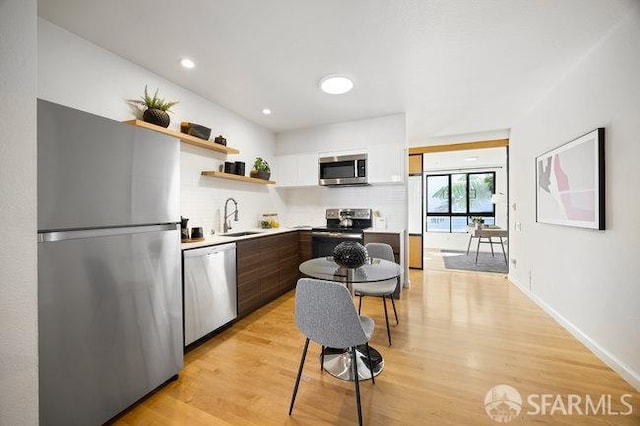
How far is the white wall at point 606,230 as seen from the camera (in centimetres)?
183

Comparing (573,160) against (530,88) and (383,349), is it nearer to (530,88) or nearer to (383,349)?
(530,88)

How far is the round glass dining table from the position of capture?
1.77 m

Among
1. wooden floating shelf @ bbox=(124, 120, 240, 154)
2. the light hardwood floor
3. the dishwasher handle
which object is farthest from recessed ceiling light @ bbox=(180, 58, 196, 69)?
the light hardwood floor

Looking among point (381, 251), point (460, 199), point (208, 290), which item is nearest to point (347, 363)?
point (381, 251)

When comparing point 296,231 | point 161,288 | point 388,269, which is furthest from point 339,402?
point 296,231

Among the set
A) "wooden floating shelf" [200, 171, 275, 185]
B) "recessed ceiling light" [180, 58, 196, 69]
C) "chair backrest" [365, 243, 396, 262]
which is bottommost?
"chair backrest" [365, 243, 396, 262]

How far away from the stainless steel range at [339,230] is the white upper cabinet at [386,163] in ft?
1.90

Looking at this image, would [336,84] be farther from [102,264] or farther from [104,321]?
[104,321]

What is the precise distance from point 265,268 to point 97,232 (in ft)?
6.67

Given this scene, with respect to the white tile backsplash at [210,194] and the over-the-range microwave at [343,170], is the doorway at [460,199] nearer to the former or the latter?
the over-the-range microwave at [343,170]

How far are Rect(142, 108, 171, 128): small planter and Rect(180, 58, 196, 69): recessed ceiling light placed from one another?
493mm

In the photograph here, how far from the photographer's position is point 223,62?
2449mm

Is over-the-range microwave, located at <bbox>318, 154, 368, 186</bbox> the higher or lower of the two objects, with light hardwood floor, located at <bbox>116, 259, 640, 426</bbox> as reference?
higher

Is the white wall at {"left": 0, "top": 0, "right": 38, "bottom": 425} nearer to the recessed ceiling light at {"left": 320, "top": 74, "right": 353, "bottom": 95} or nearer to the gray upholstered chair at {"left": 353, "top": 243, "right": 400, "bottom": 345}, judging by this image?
the gray upholstered chair at {"left": 353, "top": 243, "right": 400, "bottom": 345}
